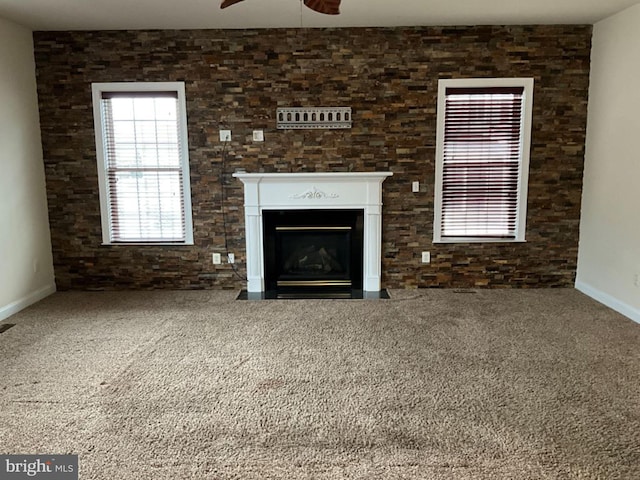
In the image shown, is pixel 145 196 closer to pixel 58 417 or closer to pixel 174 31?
pixel 174 31

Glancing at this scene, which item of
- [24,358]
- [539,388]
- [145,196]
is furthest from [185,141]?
[539,388]

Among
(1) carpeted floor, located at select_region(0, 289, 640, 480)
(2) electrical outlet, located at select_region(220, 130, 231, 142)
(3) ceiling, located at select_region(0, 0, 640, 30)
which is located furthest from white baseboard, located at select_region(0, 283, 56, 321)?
(3) ceiling, located at select_region(0, 0, 640, 30)

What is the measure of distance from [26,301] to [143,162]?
1713 mm

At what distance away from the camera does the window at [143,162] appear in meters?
4.47

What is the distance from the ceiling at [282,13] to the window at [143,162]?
1.98 ft

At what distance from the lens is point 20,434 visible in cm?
217

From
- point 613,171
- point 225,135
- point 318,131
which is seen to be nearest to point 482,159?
point 613,171

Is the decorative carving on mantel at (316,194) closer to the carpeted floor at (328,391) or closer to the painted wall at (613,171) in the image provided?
the carpeted floor at (328,391)

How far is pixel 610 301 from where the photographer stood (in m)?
4.10

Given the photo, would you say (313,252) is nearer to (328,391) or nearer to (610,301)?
(328,391)

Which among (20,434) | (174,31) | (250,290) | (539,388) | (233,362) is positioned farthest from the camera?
(250,290)

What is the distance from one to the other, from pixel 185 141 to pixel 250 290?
164 centimetres

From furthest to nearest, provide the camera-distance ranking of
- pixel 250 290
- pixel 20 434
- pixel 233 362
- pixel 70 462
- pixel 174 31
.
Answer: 1. pixel 250 290
2. pixel 174 31
3. pixel 233 362
4. pixel 20 434
5. pixel 70 462

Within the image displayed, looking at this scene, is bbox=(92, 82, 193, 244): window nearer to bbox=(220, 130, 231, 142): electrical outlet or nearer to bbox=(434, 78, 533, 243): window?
bbox=(220, 130, 231, 142): electrical outlet
